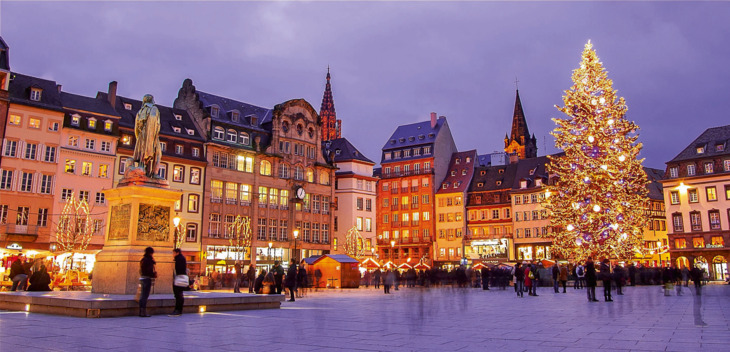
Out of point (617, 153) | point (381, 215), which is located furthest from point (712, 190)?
point (381, 215)

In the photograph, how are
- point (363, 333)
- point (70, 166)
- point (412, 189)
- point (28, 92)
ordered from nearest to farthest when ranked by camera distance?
point (363, 333) < point (28, 92) < point (70, 166) < point (412, 189)

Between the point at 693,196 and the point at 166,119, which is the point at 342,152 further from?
the point at 693,196

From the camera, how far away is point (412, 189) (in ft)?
273

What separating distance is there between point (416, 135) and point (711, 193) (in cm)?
3974

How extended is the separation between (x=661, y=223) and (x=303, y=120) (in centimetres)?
4632

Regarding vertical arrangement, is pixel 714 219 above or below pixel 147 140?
above

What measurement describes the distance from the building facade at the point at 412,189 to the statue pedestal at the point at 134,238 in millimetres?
64396

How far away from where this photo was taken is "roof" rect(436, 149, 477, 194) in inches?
3164

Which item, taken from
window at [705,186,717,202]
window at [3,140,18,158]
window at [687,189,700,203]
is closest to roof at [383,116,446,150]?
window at [687,189,700,203]

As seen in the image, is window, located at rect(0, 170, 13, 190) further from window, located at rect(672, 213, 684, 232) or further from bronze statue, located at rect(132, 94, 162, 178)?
window, located at rect(672, 213, 684, 232)

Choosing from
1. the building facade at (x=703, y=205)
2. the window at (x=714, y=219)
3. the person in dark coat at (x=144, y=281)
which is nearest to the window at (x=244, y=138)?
the building facade at (x=703, y=205)

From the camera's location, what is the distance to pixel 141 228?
1517cm

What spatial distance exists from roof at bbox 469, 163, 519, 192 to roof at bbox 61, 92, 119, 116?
4814 centimetres

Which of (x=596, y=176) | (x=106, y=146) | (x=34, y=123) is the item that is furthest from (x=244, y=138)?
(x=596, y=176)
